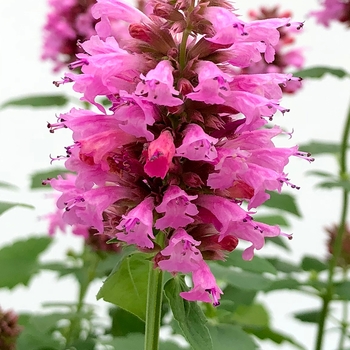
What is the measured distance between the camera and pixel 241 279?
701 mm

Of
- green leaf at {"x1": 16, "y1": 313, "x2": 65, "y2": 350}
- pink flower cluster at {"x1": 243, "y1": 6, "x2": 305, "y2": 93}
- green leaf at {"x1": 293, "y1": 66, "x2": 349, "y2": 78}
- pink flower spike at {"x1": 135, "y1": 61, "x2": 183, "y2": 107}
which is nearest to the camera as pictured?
pink flower spike at {"x1": 135, "y1": 61, "x2": 183, "y2": 107}

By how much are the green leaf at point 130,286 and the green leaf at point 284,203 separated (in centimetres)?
42

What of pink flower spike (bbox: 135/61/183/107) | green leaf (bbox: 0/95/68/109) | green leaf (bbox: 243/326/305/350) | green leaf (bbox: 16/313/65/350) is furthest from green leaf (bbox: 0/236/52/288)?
pink flower spike (bbox: 135/61/183/107)

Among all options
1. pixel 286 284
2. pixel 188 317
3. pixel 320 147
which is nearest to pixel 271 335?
pixel 286 284

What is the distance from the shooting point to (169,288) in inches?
Answer: 16.7

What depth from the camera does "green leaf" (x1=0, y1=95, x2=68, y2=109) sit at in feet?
3.32

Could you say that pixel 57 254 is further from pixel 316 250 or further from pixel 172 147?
pixel 172 147

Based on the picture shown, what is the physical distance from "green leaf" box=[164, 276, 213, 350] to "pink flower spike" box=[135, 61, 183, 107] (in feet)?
0.46

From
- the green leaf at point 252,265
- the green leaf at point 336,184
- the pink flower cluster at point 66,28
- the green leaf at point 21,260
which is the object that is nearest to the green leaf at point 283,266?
the green leaf at point 336,184

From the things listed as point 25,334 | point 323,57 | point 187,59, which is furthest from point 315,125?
point 187,59

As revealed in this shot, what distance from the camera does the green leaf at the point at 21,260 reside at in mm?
848

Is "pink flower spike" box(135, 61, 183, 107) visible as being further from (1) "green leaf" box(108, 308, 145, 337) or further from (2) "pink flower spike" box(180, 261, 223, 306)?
(1) "green leaf" box(108, 308, 145, 337)

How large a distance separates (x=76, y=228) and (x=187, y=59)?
0.50 meters

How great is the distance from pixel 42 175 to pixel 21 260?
0.18 meters
